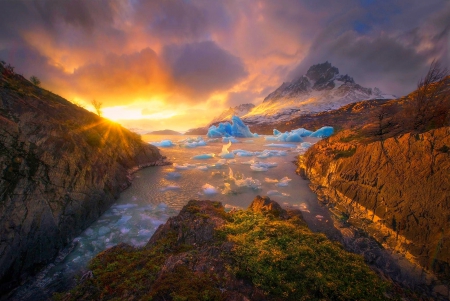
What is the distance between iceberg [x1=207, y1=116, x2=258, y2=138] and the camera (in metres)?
71.6

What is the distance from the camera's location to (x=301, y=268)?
5.21m

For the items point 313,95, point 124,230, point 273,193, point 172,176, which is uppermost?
point 313,95

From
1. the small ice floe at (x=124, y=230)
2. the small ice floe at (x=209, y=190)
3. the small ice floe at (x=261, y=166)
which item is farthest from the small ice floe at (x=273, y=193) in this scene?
the small ice floe at (x=124, y=230)

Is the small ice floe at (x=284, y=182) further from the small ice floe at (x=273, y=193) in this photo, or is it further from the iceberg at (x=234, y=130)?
the iceberg at (x=234, y=130)

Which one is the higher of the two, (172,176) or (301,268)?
(301,268)

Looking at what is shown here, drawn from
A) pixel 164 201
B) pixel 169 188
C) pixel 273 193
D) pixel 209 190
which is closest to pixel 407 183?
pixel 273 193

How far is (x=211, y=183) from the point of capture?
19.5 m

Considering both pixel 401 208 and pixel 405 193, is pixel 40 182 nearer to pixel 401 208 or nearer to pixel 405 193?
pixel 401 208

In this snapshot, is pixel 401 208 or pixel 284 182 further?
pixel 284 182

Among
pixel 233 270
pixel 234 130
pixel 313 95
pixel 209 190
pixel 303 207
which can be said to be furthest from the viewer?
pixel 313 95

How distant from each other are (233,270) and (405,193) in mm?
10034

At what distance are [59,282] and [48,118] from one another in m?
10.00

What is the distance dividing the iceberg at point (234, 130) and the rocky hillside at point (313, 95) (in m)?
50.5

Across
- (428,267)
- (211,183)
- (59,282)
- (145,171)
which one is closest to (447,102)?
(428,267)
